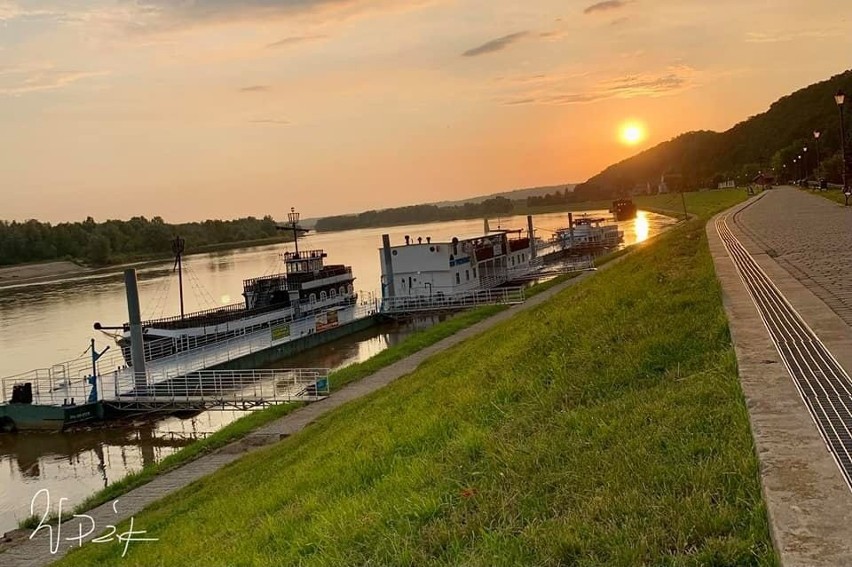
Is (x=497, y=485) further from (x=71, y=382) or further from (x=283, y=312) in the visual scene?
(x=283, y=312)

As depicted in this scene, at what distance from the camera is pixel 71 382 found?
30562 millimetres

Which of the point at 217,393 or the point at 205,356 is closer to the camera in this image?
the point at 217,393

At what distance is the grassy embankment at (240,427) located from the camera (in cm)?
1702

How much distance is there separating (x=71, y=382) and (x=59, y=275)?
9676cm

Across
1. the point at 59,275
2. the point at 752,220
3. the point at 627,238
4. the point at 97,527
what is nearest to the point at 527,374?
the point at 97,527

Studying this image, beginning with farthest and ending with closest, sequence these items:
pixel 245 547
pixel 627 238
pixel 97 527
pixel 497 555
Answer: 1. pixel 627 238
2. pixel 97 527
3. pixel 245 547
4. pixel 497 555

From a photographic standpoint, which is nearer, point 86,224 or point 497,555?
point 497,555

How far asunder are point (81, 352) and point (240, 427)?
25.1m

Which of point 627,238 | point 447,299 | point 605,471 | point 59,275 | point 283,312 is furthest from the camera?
point 59,275

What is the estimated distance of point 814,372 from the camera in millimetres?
6922

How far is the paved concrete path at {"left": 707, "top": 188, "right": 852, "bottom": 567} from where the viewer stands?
377 cm

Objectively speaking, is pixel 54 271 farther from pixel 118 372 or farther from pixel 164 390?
pixel 164 390

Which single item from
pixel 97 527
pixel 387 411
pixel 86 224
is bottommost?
pixel 97 527

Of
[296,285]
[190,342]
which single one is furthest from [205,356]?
[296,285]
